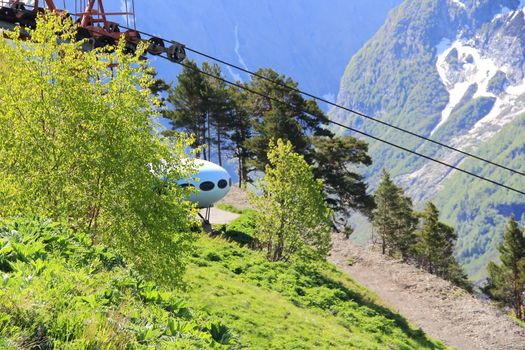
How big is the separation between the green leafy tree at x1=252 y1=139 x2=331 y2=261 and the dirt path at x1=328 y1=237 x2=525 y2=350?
8.90 meters

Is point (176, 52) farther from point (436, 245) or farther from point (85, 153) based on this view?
point (436, 245)

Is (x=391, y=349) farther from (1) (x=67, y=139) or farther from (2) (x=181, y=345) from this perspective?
(2) (x=181, y=345)

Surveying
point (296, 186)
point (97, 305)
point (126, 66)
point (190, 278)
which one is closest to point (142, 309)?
point (97, 305)

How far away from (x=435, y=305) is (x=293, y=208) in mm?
14543

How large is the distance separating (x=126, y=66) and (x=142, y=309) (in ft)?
37.7

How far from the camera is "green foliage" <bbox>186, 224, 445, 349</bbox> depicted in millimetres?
22781

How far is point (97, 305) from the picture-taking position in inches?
340

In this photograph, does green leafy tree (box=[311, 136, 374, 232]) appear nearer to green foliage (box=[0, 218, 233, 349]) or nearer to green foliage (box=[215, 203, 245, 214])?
green foliage (box=[215, 203, 245, 214])

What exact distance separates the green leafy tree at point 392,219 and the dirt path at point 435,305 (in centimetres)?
3145

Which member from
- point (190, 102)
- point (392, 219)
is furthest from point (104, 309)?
point (392, 219)

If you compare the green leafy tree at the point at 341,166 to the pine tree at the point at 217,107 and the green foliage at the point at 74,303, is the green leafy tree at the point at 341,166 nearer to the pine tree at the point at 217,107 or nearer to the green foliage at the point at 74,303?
the pine tree at the point at 217,107

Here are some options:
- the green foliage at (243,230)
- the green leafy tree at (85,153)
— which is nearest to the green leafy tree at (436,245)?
the green foliage at (243,230)

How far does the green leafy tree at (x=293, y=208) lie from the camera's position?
38.2 m

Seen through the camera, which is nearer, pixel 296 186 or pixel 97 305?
pixel 97 305
